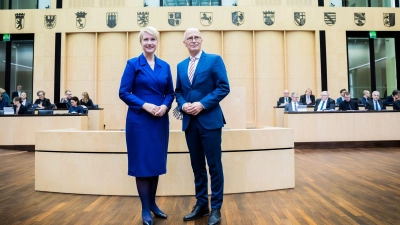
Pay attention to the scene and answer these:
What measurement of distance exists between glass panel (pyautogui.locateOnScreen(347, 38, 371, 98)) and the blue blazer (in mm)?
11019

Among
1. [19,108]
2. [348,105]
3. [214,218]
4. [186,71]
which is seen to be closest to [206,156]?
[214,218]

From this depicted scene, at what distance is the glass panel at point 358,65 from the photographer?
1169 centimetres

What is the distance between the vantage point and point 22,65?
11.7 m

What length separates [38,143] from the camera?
11.1 feet

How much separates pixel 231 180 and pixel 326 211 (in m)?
1.01

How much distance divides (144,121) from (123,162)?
1154mm

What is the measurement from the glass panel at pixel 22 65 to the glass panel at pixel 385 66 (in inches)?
537

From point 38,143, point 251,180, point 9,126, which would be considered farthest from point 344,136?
point 9,126

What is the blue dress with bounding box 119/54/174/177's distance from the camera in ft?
7.25

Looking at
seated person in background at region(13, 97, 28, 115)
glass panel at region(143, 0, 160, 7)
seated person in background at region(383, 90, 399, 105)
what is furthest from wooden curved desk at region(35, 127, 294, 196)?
glass panel at region(143, 0, 160, 7)

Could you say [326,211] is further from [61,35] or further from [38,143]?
[61,35]

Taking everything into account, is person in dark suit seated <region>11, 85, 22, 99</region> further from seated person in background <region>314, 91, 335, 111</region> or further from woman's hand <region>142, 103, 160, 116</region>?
woman's hand <region>142, 103, 160, 116</region>

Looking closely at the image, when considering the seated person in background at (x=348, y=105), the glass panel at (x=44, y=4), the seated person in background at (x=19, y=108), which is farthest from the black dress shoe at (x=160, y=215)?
the glass panel at (x=44, y=4)

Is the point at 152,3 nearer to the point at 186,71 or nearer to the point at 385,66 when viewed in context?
the point at 385,66
